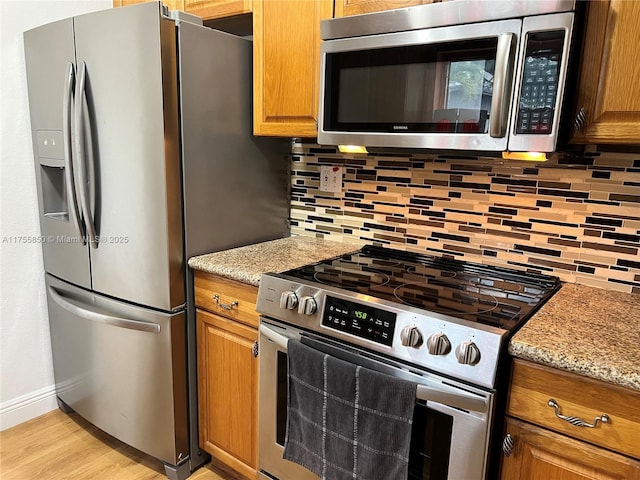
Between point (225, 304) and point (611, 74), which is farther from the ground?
point (611, 74)

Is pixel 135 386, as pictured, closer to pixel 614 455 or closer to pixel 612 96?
pixel 614 455

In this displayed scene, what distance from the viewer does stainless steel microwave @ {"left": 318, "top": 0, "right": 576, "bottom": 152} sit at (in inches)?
47.6

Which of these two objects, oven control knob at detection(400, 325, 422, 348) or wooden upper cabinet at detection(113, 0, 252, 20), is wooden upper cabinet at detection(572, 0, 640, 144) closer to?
oven control knob at detection(400, 325, 422, 348)

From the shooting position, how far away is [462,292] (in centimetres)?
148

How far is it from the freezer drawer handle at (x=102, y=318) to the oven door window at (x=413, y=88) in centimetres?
97

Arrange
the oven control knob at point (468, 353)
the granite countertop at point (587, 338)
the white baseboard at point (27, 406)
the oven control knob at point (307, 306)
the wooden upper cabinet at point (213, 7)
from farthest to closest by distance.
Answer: the white baseboard at point (27, 406)
the wooden upper cabinet at point (213, 7)
the oven control knob at point (307, 306)
the oven control knob at point (468, 353)
the granite countertop at point (587, 338)

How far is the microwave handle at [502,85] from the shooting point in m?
1.23

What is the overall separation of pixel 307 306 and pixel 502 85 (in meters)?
0.80

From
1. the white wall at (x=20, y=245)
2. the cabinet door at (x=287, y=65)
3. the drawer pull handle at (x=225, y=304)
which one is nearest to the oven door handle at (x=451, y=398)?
the drawer pull handle at (x=225, y=304)

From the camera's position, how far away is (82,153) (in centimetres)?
178

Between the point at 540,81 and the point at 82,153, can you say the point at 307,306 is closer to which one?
the point at 540,81

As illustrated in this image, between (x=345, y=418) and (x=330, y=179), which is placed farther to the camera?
(x=330, y=179)

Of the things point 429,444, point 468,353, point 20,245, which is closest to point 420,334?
point 468,353

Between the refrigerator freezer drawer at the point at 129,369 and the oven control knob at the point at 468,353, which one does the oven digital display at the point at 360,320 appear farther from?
the refrigerator freezer drawer at the point at 129,369
